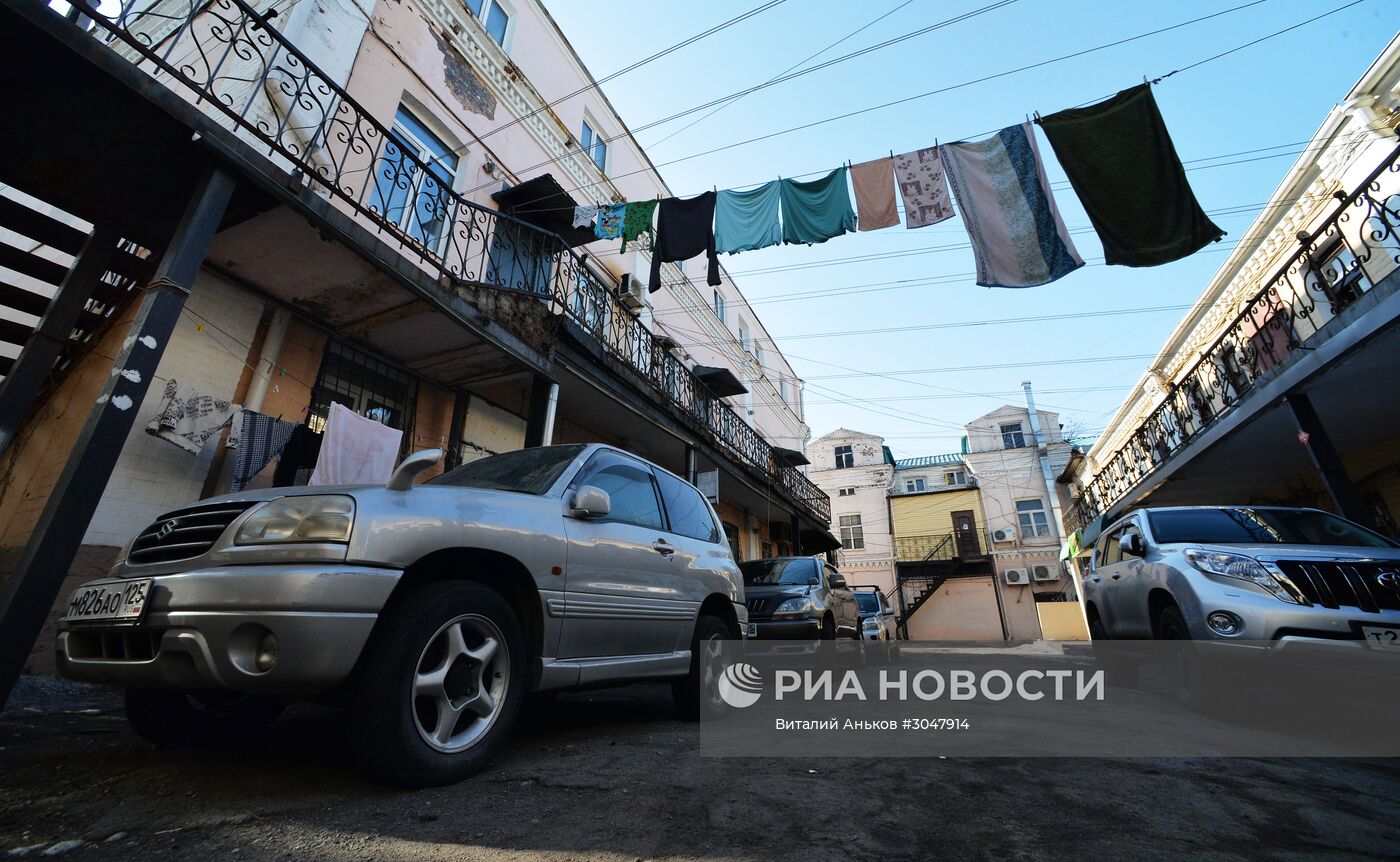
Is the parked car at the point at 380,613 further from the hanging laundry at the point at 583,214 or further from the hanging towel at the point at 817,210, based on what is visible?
the hanging laundry at the point at 583,214

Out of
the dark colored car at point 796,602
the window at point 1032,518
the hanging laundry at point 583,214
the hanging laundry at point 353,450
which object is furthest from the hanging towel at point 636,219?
the window at point 1032,518

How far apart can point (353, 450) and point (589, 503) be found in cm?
428

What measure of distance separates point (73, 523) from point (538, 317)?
16.4 feet

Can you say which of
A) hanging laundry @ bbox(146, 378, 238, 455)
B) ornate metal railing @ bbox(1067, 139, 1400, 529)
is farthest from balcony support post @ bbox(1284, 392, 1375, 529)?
hanging laundry @ bbox(146, 378, 238, 455)

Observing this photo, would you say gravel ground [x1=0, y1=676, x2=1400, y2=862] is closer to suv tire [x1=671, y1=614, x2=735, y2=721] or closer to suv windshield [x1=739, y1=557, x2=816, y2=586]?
suv tire [x1=671, y1=614, x2=735, y2=721]

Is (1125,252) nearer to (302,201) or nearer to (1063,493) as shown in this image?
(302,201)

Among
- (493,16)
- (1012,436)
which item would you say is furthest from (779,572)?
(1012,436)

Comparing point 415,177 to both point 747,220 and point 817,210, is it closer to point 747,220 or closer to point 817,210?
point 747,220

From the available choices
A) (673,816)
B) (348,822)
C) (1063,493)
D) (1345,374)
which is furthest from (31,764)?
(1063,493)

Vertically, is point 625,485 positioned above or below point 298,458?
below

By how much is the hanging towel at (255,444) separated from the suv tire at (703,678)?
15.1 feet

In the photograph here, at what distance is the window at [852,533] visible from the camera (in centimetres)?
3092

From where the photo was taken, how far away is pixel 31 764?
2.35 m

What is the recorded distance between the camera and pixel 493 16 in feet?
34.8
